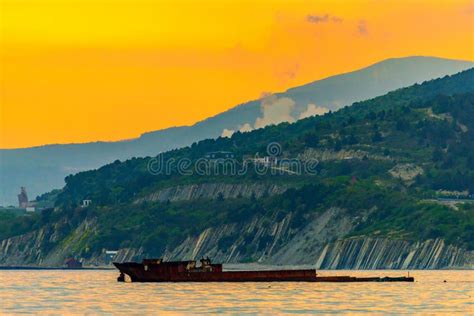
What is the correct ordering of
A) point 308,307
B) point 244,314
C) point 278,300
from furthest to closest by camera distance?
point 278,300 < point 308,307 < point 244,314

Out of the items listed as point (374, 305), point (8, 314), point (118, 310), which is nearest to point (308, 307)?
point (374, 305)

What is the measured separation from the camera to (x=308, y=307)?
18438 cm

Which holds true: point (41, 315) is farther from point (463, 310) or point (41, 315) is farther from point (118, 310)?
point (463, 310)

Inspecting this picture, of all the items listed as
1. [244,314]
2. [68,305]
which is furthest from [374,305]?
[68,305]

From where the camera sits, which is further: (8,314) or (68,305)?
(68,305)

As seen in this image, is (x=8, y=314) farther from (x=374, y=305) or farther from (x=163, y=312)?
(x=374, y=305)

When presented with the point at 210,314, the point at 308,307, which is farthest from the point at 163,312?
the point at 308,307

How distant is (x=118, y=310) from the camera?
182m

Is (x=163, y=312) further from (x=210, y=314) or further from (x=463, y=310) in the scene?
(x=463, y=310)

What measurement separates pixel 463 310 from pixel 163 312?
31885mm

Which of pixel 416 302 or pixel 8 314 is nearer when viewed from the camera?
pixel 8 314

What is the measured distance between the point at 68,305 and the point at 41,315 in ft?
58.0

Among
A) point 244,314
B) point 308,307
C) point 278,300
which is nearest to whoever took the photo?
point 244,314

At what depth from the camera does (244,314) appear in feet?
568
